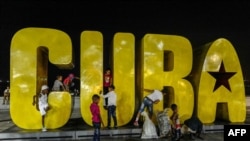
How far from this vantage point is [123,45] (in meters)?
10.7

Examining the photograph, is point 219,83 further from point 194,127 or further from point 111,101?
point 111,101

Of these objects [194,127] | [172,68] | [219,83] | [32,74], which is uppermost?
[172,68]

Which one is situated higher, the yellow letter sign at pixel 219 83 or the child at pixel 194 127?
the yellow letter sign at pixel 219 83

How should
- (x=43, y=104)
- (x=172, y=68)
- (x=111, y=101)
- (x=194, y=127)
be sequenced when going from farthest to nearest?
(x=172, y=68) → (x=111, y=101) → (x=43, y=104) → (x=194, y=127)

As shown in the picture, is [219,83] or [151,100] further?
[219,83]

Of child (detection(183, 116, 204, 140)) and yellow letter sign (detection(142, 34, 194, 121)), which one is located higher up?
yellow letter sign (detection(142, 34, 194, 121))

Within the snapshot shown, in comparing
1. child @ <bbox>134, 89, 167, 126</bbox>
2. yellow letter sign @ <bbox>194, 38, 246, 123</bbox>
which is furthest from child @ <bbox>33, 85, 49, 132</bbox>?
yellow letter sign @ <bbox>194, 38, 246, 123</bbox>

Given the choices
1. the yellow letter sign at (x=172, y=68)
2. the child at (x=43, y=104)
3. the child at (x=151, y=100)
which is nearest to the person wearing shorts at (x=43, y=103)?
the child at (x=43, y=104)

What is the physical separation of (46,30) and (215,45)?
576 cm

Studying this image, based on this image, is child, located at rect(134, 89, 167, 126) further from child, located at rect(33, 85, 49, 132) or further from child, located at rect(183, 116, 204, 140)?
child, located at rect(33, 85, 49, 132)

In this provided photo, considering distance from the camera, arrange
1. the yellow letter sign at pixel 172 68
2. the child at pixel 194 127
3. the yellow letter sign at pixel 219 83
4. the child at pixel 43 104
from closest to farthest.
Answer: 1. the child at pixel 194 127
2. the child at pixel 43 104
3. the yellow letter sign at pixel 172 68
4. the yellow letter sign at pixel 219 83

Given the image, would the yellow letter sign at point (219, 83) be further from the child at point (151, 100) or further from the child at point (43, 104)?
the child at point (43, 104)

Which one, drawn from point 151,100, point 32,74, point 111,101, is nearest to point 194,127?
point 151,100

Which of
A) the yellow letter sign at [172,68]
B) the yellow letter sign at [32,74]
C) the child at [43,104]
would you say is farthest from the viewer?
the yellow letter sign at [172,68]
